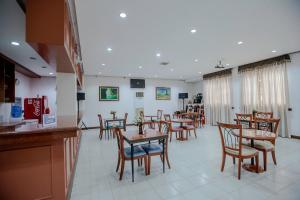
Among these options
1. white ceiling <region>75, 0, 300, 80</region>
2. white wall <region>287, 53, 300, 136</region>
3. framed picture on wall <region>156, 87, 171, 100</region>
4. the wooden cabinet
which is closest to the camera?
white ceiling <region>75, 0, 300, 80</region>

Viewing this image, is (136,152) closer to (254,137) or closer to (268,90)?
(254,137)

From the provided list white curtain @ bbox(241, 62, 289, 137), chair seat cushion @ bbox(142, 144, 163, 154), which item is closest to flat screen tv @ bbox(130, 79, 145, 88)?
white curtain @ bbox(241, 62, 289, 137)

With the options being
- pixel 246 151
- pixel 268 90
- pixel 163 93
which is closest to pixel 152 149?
pixel 246 151

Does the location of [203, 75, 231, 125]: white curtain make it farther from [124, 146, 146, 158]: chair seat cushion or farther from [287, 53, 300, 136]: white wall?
[124, 146, 146, 158]: chair seat cushion

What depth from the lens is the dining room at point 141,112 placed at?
174 cm

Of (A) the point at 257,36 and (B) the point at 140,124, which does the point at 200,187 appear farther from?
(A) the point at 257,36

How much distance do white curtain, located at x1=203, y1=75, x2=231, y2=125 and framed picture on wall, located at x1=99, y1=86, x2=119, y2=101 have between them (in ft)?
16.7

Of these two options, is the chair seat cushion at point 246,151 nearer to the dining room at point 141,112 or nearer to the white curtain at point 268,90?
the dining room at point 141,112

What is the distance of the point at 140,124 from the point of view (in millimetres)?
3129

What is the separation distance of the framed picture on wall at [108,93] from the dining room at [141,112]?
2623 millimetres

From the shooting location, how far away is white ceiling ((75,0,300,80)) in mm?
2527

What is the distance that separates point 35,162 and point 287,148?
5.60 m

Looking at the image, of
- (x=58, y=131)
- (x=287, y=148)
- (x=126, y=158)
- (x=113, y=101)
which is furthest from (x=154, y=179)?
(x=113, y=101)

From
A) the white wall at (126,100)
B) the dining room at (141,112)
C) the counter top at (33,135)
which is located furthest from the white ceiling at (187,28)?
the white wall at (126,100)
